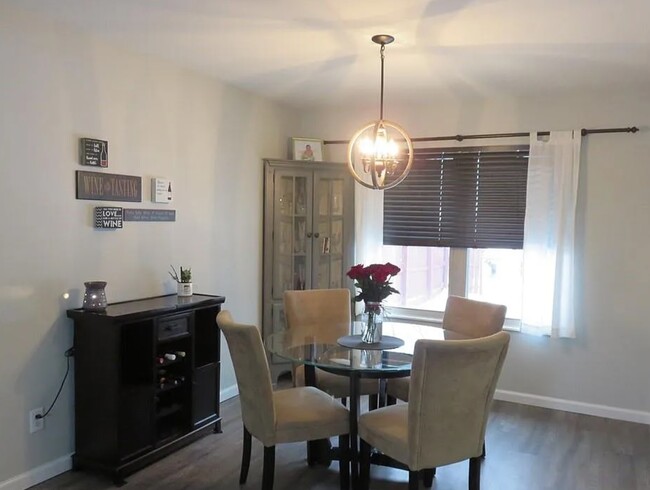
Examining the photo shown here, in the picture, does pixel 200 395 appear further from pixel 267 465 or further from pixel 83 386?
pixel 267 465

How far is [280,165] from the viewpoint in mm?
4594

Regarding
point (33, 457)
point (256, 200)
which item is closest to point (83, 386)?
point (33, 457)

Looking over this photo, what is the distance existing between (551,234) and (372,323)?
1.84 meters

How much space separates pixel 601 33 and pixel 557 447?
2449mm

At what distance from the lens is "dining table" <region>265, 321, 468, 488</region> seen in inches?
103

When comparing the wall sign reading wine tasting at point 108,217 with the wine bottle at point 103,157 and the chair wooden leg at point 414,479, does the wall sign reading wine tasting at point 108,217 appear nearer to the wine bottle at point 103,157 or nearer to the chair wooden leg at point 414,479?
the wine bottle at point 103,157

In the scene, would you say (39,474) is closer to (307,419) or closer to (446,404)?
(307,419)

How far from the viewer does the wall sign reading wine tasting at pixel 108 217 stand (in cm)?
313

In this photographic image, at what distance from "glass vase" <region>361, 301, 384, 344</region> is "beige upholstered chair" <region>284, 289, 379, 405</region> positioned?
19 centimetres

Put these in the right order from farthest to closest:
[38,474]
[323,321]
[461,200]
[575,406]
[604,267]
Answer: [461,200], [575,406], [604,267], [323,321], [38,474]

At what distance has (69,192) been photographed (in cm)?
298

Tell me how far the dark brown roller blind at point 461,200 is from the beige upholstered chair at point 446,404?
2137mm

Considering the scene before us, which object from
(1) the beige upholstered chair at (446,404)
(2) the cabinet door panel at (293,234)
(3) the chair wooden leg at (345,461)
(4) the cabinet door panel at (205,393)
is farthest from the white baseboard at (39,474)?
(2) the cabinet door panel at (293,234)

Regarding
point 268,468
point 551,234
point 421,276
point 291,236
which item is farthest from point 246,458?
point 551,234
